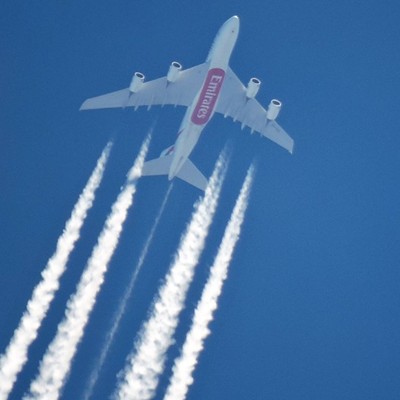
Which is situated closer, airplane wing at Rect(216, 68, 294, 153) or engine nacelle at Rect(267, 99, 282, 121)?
engine nacelle at Rect(267, 99, 282, 121)

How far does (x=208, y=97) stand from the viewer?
34.3m

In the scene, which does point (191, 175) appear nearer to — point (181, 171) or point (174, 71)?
point (181, 171)

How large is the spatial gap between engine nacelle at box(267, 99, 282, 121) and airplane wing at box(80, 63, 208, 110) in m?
3.68

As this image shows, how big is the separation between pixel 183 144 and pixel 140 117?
4055mm

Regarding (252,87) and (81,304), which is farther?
(252,87)

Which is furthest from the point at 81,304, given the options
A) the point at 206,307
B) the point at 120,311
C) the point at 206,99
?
the point at 206,99

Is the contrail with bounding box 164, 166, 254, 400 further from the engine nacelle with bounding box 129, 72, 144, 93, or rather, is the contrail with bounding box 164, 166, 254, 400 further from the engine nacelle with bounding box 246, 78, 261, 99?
the engine nacelle with bounding box 129, 72, 144, 93

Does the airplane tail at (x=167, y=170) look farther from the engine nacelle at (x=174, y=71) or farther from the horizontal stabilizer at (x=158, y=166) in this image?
the engine nacelle at (x=174, y=71)

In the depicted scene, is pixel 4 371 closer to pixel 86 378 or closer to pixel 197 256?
pixel 86 378

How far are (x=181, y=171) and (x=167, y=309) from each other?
6827mm

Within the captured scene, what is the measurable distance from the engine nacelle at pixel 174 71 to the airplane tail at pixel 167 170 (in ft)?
11.0

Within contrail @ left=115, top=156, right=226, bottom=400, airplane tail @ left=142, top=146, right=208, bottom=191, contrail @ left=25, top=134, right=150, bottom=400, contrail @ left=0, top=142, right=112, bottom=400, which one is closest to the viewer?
contrail @ left=25, top=134, right=150, bottom=400

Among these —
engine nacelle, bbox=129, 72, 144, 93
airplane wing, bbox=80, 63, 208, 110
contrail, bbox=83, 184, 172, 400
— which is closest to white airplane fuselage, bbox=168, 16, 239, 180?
airplane wing, bbox=80, 63, 208, 110

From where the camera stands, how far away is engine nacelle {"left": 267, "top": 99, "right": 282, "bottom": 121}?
35.4 meters
